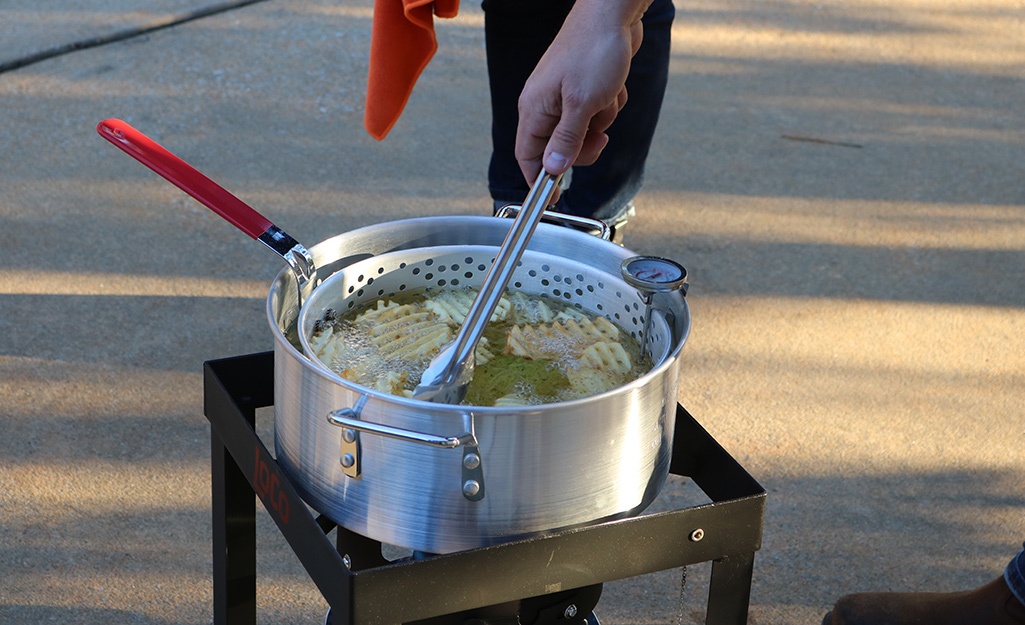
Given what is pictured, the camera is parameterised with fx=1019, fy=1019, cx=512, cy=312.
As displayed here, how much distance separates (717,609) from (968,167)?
84.4 inches

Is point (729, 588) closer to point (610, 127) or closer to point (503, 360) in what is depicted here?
point (503, 360)

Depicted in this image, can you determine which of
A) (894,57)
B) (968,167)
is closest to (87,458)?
(968,167)

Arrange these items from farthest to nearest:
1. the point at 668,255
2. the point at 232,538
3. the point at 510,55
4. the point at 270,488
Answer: the point at 668,255 → the point at 510,55 → the point at 232,538 → the point at 270,488

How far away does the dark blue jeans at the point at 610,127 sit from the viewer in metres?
1.43

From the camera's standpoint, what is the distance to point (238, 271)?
201 centimetres

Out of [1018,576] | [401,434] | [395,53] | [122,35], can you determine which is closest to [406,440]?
[401,434]

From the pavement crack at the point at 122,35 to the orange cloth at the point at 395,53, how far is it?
1946 mm

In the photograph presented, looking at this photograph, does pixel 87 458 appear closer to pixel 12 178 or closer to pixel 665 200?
pixel 12 178

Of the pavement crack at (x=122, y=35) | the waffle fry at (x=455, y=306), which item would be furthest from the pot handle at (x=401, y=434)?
the pavement crack at (x=122, y=35)

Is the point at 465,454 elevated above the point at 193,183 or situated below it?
below

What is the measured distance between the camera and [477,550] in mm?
733

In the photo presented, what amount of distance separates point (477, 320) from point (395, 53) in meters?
0.55

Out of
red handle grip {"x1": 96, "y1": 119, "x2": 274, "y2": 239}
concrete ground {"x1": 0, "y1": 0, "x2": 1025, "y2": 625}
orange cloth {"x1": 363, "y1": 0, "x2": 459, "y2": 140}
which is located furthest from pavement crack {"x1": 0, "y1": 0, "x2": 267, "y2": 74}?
red handle grip {"x1": 96, "y1": 119, "x2": 274, "y2": 239}

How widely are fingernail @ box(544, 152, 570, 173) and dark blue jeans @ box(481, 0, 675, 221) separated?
2.14ft
